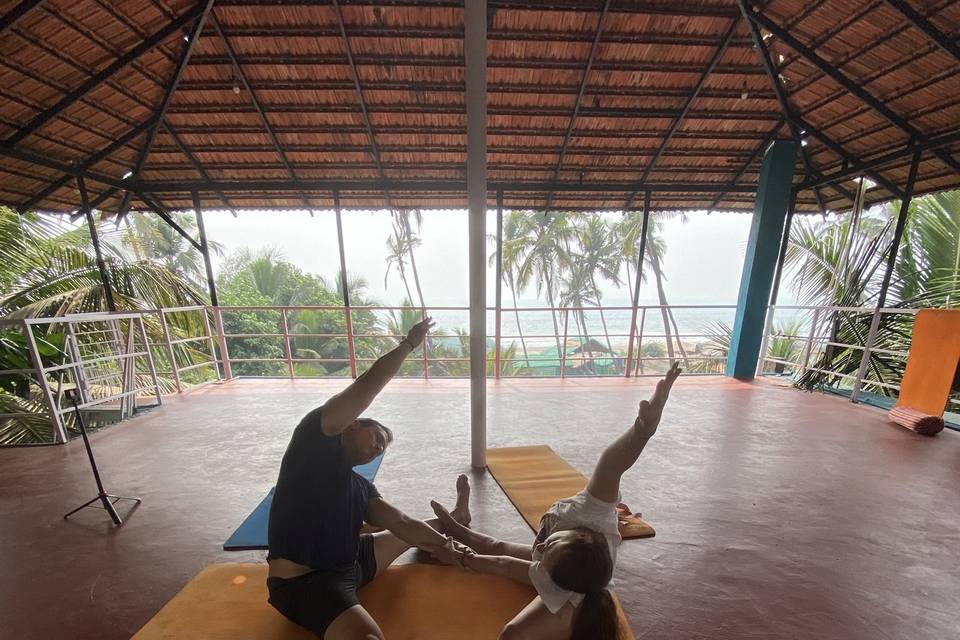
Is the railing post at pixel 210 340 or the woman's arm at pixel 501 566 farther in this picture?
the railing post at pixel 210 340

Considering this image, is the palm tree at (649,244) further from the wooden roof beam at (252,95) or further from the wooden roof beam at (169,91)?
the wooden roof beam at (169,91)

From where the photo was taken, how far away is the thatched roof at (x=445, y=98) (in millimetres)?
3625

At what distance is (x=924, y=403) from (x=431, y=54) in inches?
234

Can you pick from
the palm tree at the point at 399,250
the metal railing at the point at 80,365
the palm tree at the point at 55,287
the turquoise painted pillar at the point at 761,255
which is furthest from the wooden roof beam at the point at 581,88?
the palm tree at the point at 399,250

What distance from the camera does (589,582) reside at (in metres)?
1.12

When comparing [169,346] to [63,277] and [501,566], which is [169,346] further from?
[501,566]

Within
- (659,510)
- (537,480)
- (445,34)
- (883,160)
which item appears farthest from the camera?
(883,160)

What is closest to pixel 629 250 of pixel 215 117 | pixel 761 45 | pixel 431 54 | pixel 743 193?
pixel 743 193

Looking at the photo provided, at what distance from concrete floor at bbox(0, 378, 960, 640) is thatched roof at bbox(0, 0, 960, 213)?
308 cm

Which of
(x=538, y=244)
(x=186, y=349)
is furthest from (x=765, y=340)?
(x=538, y=244)

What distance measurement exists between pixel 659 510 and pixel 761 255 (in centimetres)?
466

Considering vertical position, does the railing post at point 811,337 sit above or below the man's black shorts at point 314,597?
above

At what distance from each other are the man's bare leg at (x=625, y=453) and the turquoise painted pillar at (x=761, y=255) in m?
5.08

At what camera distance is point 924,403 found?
370 centimetres
